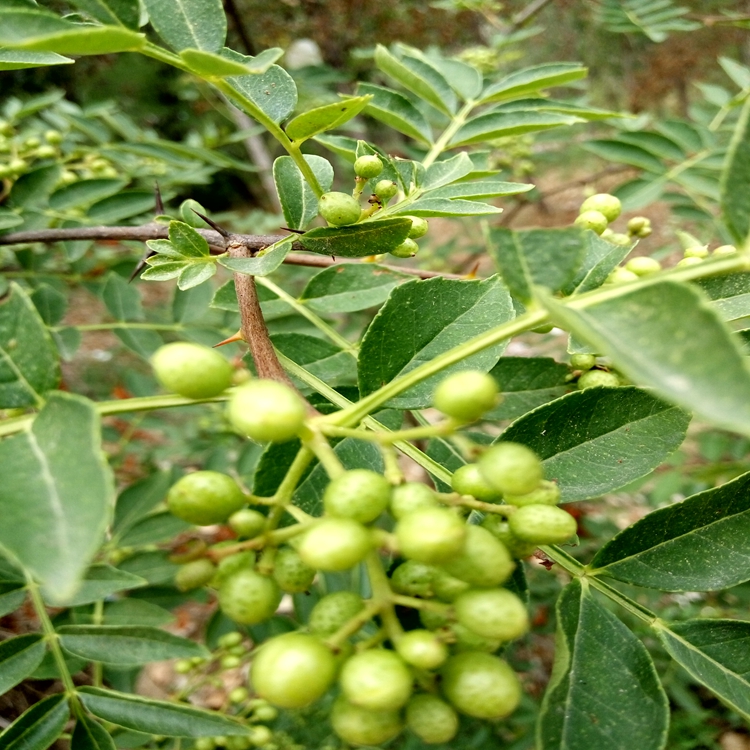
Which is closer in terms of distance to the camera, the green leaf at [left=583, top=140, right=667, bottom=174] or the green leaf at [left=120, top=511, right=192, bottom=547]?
the green leaf at [left=120, top=511, right=192, bottom=547]

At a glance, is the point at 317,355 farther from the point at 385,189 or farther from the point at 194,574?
the point at 194,574

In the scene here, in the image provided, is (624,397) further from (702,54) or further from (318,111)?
(702,54)

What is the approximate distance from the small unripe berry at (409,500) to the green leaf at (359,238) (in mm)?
559

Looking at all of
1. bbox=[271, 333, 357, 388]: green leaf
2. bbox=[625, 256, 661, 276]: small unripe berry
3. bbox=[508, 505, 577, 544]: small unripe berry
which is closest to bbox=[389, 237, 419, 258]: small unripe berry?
bbox=[271, 333, 357, 388]: green leaf

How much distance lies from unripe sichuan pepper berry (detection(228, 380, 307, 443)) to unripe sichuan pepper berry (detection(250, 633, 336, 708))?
0.25 meters

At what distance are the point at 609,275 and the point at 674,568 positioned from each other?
0.66m

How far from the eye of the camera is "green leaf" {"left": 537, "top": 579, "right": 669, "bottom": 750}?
3.42 ft

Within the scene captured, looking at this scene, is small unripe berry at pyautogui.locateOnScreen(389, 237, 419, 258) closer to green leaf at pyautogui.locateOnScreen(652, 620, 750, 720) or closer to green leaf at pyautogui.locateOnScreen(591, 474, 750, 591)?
green leaf at pyautogui.locateOnScreen(591, 474, 750, 591)

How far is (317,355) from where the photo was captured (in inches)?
67.4

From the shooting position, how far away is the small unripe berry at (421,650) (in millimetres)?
757

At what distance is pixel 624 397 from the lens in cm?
124

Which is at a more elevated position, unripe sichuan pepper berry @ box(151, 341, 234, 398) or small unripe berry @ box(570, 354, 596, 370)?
unripe sichuan pepper berry @ box(151, 341, 234, 398)

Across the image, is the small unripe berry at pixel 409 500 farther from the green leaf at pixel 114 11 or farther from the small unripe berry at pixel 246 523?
the green leaf at pixel 114 11

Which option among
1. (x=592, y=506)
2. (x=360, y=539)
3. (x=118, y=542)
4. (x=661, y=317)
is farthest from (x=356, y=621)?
(x=592, y=506)
